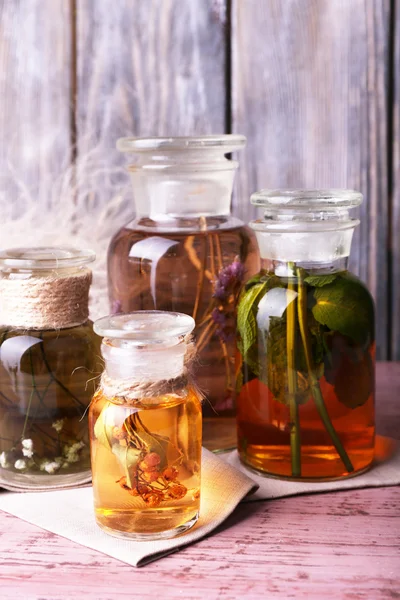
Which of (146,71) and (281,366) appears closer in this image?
(281,366)

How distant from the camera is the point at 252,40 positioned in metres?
1.13

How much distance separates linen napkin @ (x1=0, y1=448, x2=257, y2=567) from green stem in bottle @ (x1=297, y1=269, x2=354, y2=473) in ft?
0.28

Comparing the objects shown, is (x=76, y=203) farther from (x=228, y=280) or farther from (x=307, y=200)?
(x=307, y=200)

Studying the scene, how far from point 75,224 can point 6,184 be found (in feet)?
0.57

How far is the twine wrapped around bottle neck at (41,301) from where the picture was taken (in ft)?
2.31

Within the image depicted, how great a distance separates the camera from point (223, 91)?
3.78 feet

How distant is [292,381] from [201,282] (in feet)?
0.46

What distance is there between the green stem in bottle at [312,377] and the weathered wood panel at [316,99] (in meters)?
0.48

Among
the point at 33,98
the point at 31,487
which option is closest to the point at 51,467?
the point at 31,487

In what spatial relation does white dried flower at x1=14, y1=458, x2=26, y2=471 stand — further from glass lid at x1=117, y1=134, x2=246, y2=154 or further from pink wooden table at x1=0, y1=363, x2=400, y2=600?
glass lid at x1=117, y1=134, x2=246, y2=154

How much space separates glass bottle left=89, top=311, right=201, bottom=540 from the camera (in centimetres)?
61

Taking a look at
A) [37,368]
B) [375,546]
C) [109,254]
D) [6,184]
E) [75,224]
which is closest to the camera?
[375,546]

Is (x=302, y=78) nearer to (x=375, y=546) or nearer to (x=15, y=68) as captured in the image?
(x=15, y=68)

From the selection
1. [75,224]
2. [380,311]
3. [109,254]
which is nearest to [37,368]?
[109,254]
